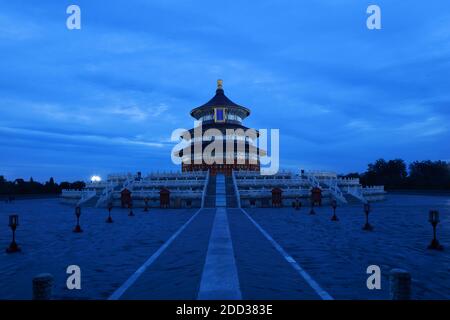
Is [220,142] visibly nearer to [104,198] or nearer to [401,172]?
[104,198]

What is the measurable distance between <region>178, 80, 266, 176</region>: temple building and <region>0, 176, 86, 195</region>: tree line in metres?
33.4

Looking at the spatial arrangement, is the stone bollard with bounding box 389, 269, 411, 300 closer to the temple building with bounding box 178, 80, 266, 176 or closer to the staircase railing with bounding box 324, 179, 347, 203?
the staircase railing with bounding box 324, 179, 347, 203

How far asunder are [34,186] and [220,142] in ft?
173

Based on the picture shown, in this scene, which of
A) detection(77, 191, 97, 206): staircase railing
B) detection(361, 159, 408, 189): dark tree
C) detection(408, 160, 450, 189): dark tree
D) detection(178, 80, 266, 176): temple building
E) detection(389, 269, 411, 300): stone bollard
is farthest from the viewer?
detection(361, 159, 408, 189): dark tree

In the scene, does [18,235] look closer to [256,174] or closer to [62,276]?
[62,276]

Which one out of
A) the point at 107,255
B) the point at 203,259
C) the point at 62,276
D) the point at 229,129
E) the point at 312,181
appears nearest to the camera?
the point at 62,276

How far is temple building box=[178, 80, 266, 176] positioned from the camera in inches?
2483

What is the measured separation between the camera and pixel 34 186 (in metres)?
87.6

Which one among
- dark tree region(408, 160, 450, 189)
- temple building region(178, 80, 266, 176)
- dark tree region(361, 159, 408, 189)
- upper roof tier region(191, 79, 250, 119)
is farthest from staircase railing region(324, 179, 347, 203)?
dark tree region(361, 159, 408, 189)

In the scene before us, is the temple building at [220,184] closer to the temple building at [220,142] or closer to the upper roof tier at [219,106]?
the temple building at [220,142]

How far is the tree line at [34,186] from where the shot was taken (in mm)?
78562

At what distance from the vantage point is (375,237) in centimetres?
1570
